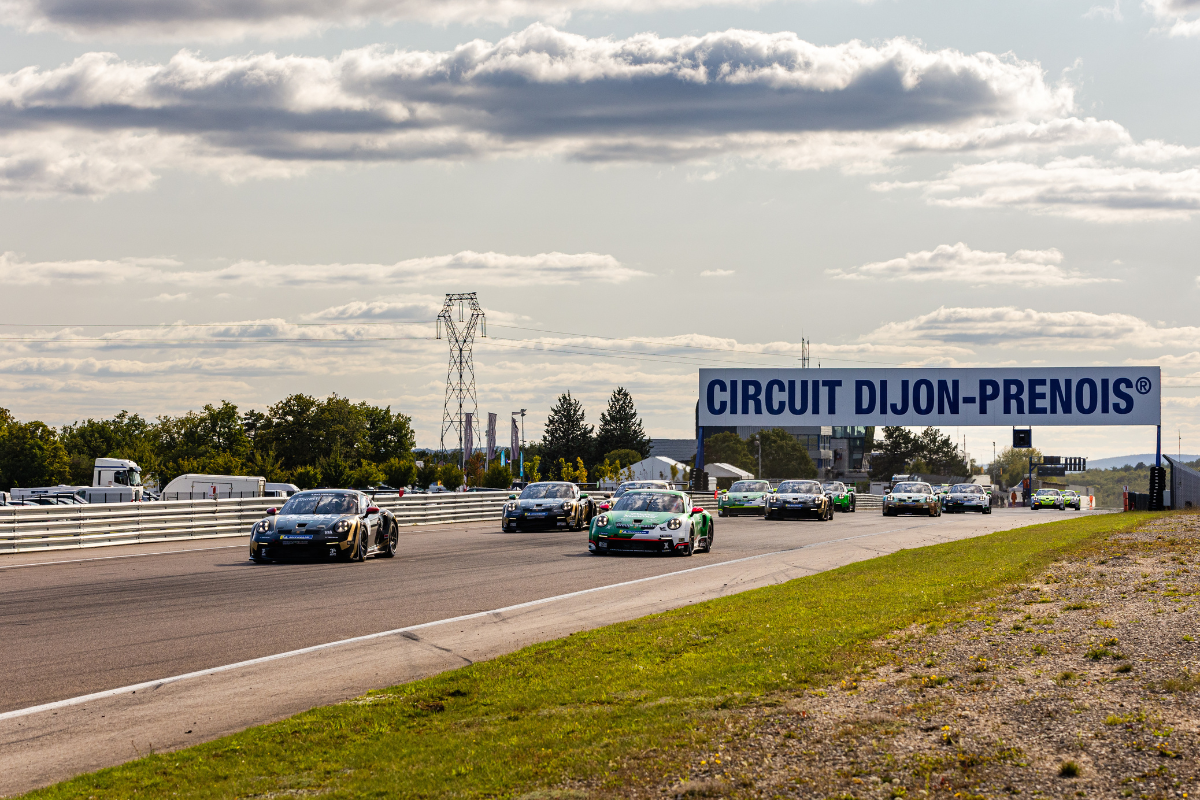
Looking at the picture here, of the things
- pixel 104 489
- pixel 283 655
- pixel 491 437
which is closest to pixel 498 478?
pixel 491 437

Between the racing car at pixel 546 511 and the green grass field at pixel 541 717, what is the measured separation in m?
19.6

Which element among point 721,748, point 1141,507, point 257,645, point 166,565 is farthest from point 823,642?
point 1141,507

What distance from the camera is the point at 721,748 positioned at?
19.9 feet

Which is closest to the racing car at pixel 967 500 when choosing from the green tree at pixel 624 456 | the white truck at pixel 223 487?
the white truck at pixel 223 487

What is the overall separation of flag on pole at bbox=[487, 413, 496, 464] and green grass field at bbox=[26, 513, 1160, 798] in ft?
314

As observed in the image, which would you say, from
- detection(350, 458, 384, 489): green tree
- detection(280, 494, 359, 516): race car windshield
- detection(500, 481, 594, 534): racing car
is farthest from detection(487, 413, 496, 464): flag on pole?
detection(280, 494, 359, 516): race car windshield

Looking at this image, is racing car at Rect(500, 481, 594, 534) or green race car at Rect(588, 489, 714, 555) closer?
green race car at Rect(588, 489, 714, 555)

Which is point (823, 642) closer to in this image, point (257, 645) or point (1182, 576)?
point (257, 645)

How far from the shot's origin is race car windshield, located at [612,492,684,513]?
23.3m

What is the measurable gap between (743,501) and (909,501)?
631 cm

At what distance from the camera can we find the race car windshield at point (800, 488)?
4159 centimetres

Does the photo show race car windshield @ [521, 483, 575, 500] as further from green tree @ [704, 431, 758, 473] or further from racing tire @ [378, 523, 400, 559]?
green tree @ [704, 431, 758, 473]

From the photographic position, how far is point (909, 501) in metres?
45.3

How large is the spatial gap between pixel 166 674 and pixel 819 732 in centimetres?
569
